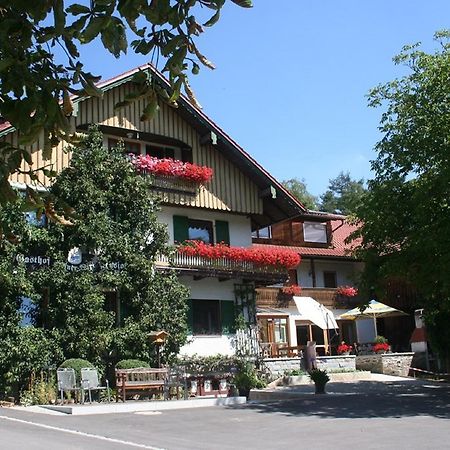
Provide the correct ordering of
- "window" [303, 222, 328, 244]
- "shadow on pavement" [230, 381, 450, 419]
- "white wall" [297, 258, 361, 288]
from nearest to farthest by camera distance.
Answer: "shadow on pavement" [230, 381, 450, 419]
"white wall" [297, 258, 361, 288]
"window" [303, 222, 328, 244]

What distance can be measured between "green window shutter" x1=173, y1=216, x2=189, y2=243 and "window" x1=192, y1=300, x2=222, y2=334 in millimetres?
2361

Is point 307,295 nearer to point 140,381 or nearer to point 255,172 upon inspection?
point 255,172

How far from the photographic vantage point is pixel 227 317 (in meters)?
25.0

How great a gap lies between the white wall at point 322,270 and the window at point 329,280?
181mm

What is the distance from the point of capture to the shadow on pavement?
49.6ft

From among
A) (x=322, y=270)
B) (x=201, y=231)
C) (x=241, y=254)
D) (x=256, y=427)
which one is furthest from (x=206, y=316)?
(x=322, y=270)

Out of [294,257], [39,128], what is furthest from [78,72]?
[294,257]

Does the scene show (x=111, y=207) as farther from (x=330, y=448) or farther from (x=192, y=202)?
(x=330, y=448)

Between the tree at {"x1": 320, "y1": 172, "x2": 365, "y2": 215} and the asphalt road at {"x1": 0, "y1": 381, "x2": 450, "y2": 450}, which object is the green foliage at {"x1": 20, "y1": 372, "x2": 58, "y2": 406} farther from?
the tree at {"x1": 320, "y1": 172, "x2": 365, "y2": 215}

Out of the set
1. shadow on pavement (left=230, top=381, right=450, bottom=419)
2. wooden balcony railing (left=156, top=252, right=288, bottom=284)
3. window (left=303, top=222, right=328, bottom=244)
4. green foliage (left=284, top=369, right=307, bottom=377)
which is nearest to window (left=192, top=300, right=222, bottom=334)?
wooden balcony railing (left=156, top=252, right=288, bottom=284)

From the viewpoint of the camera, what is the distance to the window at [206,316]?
24266 millimetres

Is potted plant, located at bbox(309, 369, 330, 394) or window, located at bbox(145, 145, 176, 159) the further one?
window, located at bbox(145, 145, 176, 159)

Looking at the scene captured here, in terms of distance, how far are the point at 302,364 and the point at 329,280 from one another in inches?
531

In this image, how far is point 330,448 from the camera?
10.2 m
